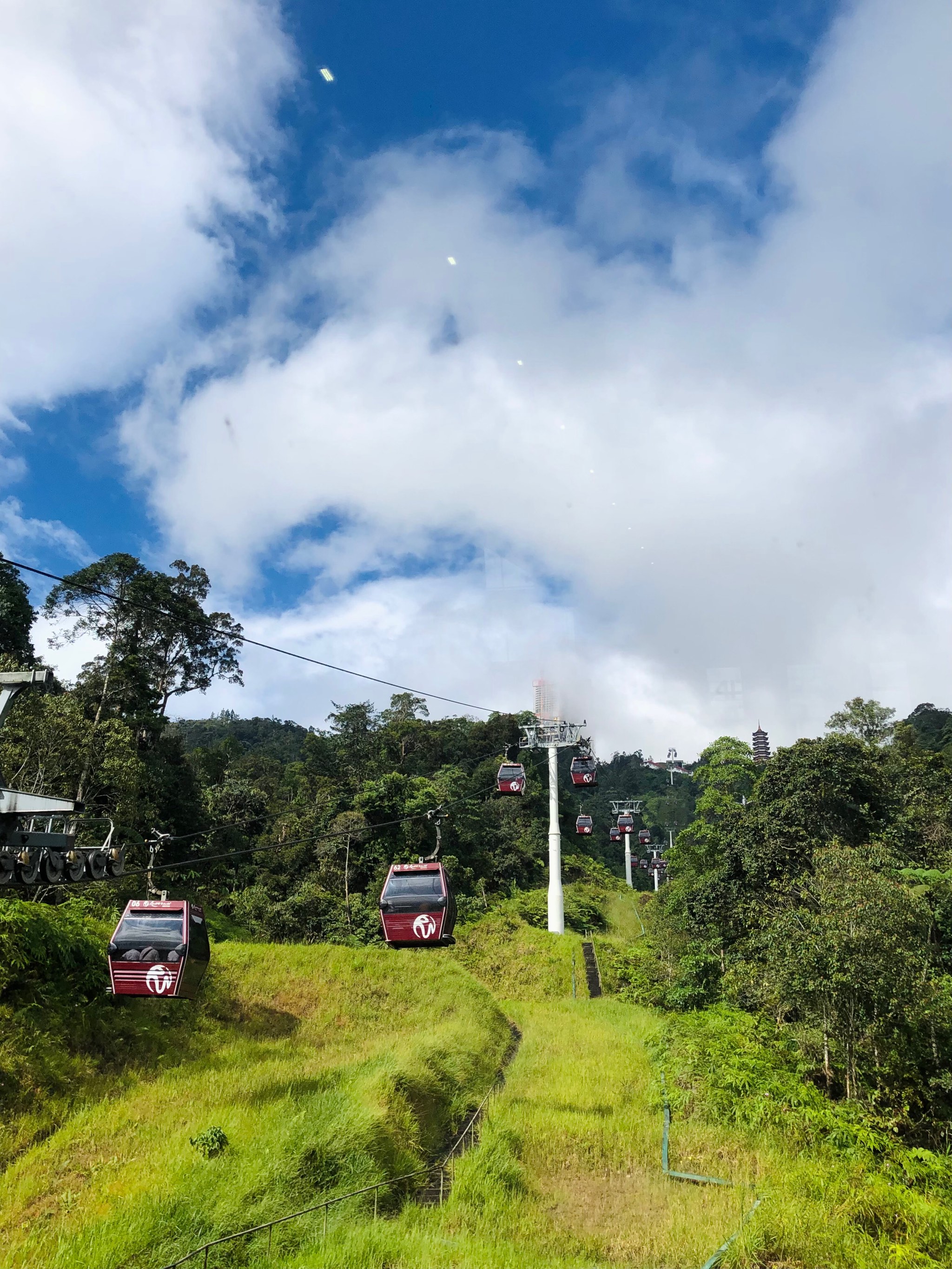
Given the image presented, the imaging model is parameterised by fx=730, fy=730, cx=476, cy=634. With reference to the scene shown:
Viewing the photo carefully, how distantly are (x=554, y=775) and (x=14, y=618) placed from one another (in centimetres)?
2772

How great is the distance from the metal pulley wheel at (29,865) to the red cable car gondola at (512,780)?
1865cm

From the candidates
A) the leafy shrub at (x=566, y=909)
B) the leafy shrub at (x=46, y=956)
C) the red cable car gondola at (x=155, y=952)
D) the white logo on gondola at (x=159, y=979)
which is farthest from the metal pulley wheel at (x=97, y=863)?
the leafy shrub at (x=566, y=909)

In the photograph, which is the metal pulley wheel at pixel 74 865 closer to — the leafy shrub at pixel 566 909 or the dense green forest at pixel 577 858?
the dense green forest at pixel 577 858

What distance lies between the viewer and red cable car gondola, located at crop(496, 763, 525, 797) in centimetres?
2755

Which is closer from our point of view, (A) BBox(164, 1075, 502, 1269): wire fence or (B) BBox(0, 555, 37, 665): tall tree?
(A) BBox(164, 1075, 502, 1269): wire fence

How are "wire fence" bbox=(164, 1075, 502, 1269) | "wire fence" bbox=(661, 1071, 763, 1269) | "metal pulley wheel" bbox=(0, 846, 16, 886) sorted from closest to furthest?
"wire fence" bbox=(164, 1075, 502, 1269) → "wire fence" bbox=(661, 1071, 763, 1269) → "metal pulley wheel" bbox=(0, 846, 16, 886)

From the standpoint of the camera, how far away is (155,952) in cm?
1271

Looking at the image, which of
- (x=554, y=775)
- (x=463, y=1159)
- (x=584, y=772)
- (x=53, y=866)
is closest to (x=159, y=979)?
(x=53, y=866)

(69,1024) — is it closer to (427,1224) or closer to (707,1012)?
(427,1224)

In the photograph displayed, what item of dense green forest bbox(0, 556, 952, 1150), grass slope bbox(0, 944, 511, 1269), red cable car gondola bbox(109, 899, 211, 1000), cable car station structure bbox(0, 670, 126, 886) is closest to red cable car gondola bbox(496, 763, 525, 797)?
dense green forest bbox(0, 556, 952, 1150)

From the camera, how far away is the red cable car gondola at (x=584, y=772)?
3347 centimetres

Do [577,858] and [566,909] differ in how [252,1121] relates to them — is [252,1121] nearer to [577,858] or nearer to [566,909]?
[566,909]

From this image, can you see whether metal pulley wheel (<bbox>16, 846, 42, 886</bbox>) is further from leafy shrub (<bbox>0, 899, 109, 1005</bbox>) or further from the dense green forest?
leafy shrub (<bbox>0, 899, 109, 1005</bbox>)

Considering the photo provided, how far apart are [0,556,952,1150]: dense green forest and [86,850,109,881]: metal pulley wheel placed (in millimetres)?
1682
